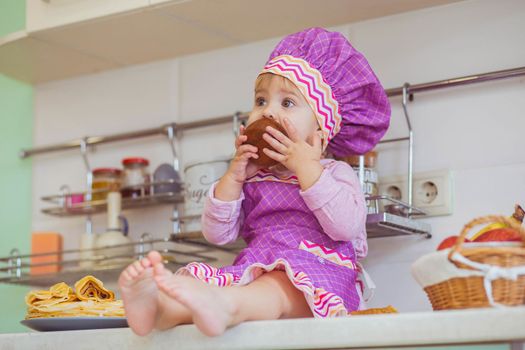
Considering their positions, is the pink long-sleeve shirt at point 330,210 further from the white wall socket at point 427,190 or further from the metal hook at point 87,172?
the metal hook at point 87,172

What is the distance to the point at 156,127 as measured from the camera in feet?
5.55

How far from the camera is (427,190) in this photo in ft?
4.64

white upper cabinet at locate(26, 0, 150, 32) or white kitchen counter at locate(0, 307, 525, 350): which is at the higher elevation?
white upper cabinet at locate(26, 0, 150, 32)

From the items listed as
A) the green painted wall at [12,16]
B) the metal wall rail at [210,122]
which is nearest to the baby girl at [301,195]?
the metal wall rail at [210,122]

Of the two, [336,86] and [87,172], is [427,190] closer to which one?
[336,86]

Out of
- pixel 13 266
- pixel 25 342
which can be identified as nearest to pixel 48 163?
pixel 13 266

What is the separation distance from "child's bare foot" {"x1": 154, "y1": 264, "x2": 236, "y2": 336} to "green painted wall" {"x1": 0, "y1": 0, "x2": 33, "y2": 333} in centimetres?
90

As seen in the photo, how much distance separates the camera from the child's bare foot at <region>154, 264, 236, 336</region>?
0.92m

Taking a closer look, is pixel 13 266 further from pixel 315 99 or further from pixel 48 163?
pixel 315 99

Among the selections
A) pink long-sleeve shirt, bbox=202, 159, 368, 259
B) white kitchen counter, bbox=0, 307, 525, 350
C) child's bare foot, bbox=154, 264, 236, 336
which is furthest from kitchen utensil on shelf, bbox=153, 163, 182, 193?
child's bare foot, bbox=154, 264, 236, 336

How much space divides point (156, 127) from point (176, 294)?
2.65 feet

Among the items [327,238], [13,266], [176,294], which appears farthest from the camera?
[13,266]

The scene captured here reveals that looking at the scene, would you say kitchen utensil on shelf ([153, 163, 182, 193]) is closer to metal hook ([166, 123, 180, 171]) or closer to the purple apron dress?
metal hook ([166, 123, 180, 171])

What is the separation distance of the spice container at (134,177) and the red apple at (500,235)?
742mm
